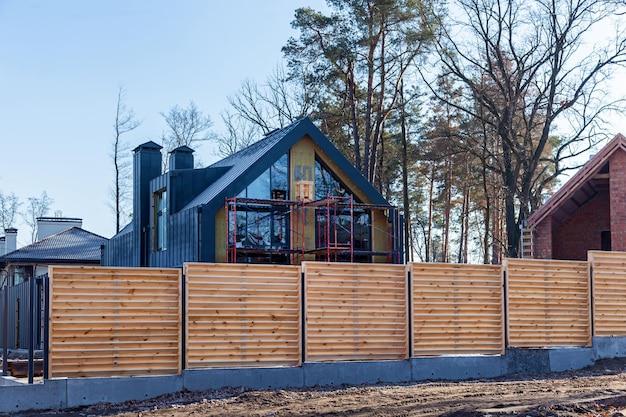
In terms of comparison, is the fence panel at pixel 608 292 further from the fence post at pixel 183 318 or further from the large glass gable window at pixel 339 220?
the large glass gable window at pixel 339 220

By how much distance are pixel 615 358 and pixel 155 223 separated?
1615 cm

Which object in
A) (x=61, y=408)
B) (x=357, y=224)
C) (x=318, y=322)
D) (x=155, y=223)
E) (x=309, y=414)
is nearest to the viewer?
(x=309, y=414)

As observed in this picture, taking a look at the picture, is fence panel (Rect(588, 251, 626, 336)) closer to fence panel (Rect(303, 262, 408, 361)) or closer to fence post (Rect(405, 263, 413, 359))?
fence post (Rect(405, 263, 413, 359))

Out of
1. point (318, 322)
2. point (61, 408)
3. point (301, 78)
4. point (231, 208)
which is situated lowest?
point (61, 408)

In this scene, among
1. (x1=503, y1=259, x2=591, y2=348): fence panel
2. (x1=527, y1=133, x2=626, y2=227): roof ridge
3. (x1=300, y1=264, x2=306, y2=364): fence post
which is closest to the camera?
(x1=300, y1=264, x2=306, y2=364): fence post

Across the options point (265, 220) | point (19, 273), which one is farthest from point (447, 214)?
point (265, 220)

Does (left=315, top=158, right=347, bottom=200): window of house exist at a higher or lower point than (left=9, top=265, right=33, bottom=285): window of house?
higher

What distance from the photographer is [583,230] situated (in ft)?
89.3

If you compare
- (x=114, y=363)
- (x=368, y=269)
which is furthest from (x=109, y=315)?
(x=368, y=269)

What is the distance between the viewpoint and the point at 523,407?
36.6 feet

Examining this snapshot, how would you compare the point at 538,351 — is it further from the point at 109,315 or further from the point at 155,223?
the point at 155,223

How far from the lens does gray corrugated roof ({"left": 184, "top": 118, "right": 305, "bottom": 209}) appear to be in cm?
2460

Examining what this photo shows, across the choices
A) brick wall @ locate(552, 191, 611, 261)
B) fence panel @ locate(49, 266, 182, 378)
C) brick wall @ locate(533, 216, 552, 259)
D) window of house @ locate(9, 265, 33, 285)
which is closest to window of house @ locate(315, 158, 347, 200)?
brick wall @ locate(533, 216, 552, 259)

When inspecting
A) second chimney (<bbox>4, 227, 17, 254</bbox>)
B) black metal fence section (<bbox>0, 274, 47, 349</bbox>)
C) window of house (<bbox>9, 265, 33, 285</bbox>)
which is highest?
second chimney (<bbox>4, 227, 17, 254</bbox>)
